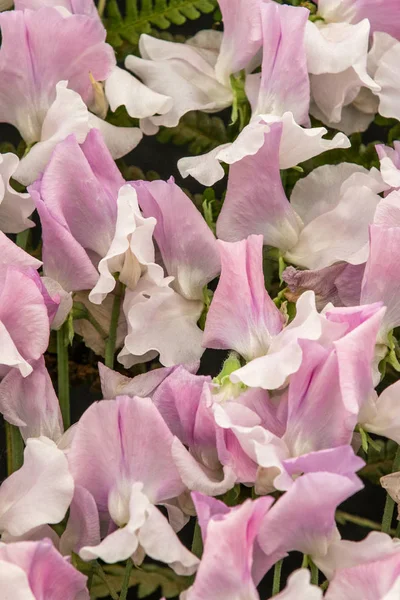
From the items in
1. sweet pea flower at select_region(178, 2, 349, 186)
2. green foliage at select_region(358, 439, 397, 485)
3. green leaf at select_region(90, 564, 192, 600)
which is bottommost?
green leaf at select_region(90, 564, 192, 600)

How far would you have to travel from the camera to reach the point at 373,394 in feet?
1.66

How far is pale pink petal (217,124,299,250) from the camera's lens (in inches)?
22.4

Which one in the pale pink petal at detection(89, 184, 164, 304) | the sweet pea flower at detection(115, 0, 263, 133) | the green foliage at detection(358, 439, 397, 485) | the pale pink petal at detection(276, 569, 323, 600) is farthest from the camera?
the green foliage at detection(358, 439, 397, 485)

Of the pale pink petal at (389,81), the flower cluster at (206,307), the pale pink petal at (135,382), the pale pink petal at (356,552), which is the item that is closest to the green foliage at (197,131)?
the flower cluster at (206,307)

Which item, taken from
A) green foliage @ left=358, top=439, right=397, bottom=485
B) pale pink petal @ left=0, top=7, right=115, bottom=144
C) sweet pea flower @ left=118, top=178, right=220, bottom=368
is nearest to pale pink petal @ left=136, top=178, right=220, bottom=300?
sweet pea flower @ left=118, top=178, right=220, bottom=368

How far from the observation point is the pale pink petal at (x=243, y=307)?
0.51 metres

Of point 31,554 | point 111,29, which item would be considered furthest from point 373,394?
point 111,29

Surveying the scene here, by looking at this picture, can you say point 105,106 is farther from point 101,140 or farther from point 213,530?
point 213,530

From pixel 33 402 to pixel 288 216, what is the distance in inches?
6.7

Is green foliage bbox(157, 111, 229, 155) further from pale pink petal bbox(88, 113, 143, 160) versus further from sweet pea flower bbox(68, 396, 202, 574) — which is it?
sweet pea flower bbox(68, 396, 202, 574)

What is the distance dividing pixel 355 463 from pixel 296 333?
0.06m

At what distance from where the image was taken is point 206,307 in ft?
1.92

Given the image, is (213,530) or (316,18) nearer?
(213,530)

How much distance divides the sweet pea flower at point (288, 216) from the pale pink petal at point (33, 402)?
0.43ft
